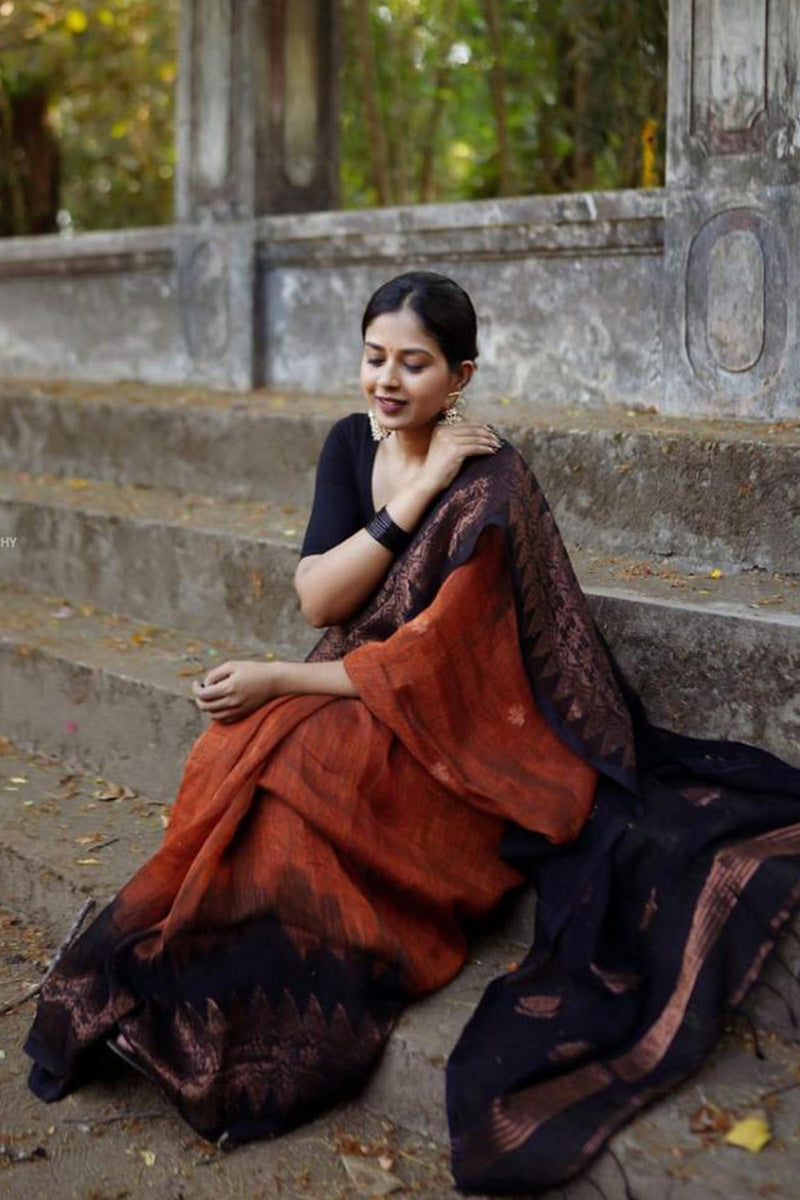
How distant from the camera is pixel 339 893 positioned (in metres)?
2.96

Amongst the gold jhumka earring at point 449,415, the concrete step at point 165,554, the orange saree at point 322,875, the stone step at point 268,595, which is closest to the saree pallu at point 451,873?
the orange saree at point 322,875

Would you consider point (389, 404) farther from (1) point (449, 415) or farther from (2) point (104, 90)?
(2) point (104, 90)

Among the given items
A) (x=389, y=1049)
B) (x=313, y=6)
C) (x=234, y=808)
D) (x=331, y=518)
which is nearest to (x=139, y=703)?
(x=331, y=518)

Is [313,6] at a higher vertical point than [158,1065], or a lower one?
higher

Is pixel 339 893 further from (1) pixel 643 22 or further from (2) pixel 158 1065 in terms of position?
(1) pixel 643 22

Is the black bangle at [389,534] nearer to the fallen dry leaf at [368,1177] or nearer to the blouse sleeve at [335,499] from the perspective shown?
the blouse sleeve at [335,499]

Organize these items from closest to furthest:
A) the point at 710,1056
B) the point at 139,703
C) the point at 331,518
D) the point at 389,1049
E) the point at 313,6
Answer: the point at 710,1056 → the point at 389,1049 → the point at 331,518 → the point at 139,703 → the point at 313,6

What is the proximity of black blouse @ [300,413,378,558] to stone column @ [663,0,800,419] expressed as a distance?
58.1 inches

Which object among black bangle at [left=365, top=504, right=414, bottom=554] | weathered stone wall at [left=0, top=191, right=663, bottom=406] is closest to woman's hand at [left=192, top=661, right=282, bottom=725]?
black bangle at [left=365, top=504, right=414, bottom=554]

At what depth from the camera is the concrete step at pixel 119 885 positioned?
279 centimetres

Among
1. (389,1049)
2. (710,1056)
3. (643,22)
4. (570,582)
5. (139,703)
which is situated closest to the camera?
(710,1056)

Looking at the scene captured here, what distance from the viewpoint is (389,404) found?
325 cm

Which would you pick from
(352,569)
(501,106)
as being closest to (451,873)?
(352,569)

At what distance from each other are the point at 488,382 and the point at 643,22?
Result: 5.70ft
